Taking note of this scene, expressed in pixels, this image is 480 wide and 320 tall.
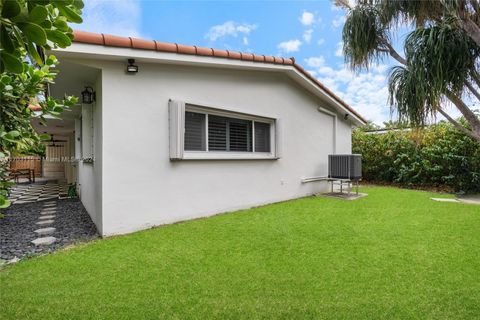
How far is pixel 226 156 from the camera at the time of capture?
7.12 metres

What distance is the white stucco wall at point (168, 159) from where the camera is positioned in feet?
17.5

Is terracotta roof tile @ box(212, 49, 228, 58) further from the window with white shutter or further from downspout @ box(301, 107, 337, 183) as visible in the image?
downspout @ box(301, 107, 337, 183)

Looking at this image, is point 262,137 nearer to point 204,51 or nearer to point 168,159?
point 204,51

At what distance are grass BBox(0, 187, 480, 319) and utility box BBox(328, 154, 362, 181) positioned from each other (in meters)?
3.96

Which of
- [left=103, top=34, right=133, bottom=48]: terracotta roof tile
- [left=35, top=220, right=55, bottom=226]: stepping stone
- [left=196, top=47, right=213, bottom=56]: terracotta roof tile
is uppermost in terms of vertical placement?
[left=196, top=47, right=213, bottom=56]: terracotta roof tile

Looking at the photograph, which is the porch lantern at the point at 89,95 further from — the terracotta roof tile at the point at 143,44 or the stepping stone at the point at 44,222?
the stepping stone at the point at 44,222

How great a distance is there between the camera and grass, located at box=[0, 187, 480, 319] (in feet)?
9.05

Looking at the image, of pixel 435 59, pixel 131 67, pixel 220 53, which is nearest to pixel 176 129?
pixel 131 67

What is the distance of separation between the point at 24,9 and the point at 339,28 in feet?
22.7

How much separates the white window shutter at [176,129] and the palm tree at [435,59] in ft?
13.1

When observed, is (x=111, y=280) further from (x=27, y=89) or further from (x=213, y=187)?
(x=213, y=187)

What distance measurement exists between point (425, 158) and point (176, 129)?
38.4 feet

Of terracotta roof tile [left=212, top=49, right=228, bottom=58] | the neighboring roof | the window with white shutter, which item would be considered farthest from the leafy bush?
terracotta roof tile [left=212, top=49, right=228, bottom=58]

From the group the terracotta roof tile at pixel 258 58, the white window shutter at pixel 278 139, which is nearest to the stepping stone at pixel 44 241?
the white window shutter at pixel 278 139
